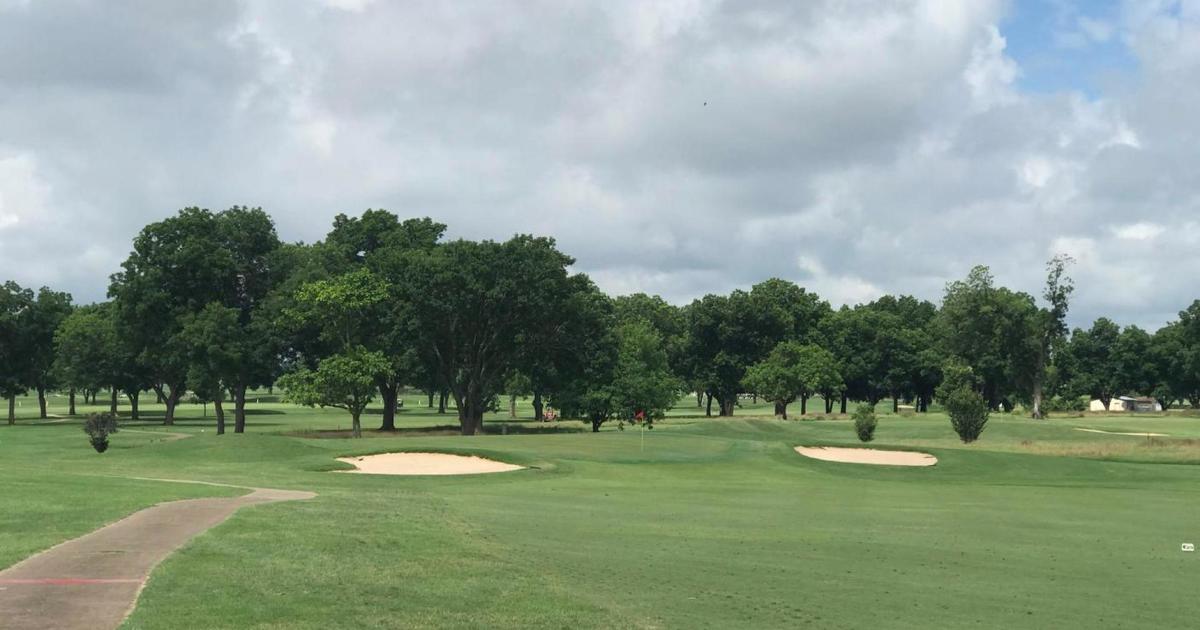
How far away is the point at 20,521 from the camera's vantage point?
1834 cm

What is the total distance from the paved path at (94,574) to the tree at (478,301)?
4690cm

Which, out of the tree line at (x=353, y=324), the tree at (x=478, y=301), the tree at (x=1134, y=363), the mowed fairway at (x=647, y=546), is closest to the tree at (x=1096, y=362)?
the tree at (x=1134, y=363)

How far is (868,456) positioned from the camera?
49781mm

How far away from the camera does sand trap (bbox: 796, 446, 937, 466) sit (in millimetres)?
46188

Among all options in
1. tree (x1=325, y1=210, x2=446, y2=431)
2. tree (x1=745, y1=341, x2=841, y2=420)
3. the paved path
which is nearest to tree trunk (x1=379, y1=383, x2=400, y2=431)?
tree (x1=325, y1=210, x2=446, y2=431)

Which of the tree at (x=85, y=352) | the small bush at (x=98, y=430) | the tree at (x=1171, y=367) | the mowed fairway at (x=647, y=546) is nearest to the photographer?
the mowed fairway at (x=647, y=546)

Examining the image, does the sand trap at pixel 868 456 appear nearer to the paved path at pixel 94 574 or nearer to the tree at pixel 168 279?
the paved path at pixel 94 574

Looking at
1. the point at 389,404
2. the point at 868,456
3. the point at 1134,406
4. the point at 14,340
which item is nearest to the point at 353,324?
the point at 389,404

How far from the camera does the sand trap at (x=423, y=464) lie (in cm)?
3947

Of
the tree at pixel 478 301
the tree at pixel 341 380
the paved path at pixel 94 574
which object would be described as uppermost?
the tree at pixel 478 301

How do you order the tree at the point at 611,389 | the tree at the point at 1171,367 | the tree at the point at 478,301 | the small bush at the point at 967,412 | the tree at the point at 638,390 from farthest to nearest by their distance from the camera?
the tree at the point at 1171,367, the tree at the point at 638,390, the tree at the point at 611,389, the tree at the point at 478,301, the small bush at the point at 967,412

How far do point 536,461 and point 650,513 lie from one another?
55.3 ft

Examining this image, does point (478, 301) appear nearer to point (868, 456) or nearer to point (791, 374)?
point (868, 456)

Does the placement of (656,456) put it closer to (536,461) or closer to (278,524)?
(536,461)
